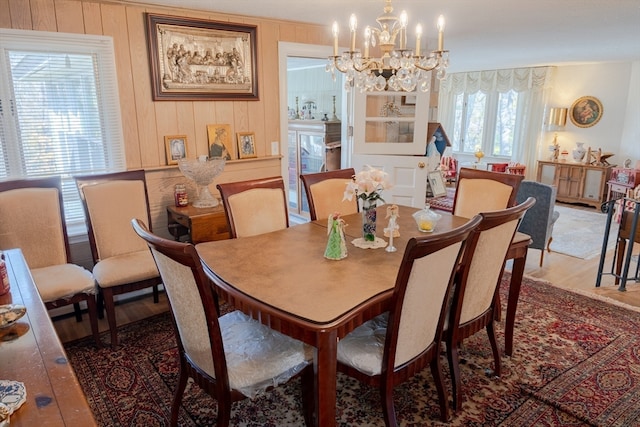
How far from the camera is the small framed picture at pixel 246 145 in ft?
12.1

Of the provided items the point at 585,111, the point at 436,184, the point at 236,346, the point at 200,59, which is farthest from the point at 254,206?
the point at 585,111

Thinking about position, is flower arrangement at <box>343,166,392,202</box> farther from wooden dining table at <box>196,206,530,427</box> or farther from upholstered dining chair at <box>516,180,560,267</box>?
upholstered dining chair at <box>516,180,560,267</box>

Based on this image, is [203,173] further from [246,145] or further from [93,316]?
[93,316]

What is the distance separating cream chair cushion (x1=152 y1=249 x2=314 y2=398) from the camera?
1560 mm

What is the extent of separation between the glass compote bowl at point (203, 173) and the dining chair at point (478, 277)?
197cm

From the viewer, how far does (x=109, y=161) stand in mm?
3180

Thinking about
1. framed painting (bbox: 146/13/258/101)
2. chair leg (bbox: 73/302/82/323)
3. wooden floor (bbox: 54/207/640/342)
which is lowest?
wooden floor (bbox: 54/207/640/342)

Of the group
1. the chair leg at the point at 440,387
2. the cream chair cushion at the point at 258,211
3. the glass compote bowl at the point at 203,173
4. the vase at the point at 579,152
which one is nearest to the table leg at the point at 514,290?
the chair leg at the point at 440,387

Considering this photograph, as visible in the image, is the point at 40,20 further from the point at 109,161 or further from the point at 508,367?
the point at 508,367

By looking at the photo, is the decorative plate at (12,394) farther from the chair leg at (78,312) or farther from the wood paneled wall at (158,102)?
the wood paneled wall at (158,102)

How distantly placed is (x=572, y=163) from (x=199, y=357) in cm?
736

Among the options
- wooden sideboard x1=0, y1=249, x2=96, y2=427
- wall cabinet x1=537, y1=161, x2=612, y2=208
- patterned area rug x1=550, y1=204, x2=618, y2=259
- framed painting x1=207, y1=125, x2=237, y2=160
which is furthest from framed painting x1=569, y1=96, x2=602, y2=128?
wooden sideboard x1=0, y1=249, x2=96, y2=427

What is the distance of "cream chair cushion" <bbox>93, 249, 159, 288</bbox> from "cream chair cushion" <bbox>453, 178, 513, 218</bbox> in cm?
214

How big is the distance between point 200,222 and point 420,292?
6.23 ft
